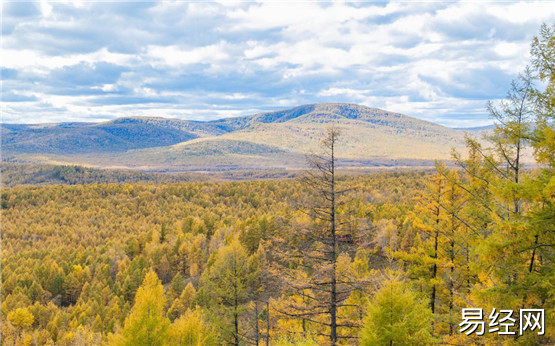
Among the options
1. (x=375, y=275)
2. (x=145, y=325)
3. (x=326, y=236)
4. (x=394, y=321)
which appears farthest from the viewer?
(x=145, y=325)

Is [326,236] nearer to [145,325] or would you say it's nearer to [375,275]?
[375,275]

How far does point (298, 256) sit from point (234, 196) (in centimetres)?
13464

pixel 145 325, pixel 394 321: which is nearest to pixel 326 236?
pixel 394 321

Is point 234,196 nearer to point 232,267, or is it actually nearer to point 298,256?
point 232,267

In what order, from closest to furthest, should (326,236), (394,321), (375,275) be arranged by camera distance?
(394,321)
(326,236)
(375,275)

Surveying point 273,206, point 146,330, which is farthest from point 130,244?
point 146,330

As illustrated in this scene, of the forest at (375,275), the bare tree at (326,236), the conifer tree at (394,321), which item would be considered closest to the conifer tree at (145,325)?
the forest at (375,275)

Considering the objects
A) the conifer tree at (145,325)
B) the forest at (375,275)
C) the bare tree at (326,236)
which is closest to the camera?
the forest at (375,275)

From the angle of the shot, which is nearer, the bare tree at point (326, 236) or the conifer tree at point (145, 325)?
the bare tree at point (326, 236)

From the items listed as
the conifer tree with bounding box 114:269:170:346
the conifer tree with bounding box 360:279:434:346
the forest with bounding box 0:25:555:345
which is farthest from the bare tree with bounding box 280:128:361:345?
the conifer tree with bounding box 114:269:170:346

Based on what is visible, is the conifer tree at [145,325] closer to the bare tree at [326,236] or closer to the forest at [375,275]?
the forest at [375,275]

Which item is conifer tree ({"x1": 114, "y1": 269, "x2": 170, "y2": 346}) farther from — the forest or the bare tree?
the bare tree

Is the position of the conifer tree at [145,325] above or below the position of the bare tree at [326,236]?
below

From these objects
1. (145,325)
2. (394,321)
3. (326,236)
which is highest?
(326,236)
